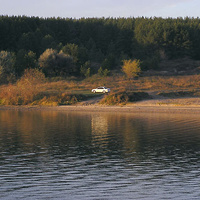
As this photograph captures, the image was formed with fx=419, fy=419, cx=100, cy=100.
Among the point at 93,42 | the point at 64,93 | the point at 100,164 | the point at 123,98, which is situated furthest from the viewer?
the point at 93,42

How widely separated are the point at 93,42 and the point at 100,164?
129 m

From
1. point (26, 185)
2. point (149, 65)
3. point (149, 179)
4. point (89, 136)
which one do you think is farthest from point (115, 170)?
point (149, 65)

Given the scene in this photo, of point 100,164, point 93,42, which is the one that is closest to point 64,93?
point 100,164

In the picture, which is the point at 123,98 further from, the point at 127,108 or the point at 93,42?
the point at 93,42

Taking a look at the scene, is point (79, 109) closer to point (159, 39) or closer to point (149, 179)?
point (149, 179)

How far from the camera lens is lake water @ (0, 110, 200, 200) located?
12.9 m

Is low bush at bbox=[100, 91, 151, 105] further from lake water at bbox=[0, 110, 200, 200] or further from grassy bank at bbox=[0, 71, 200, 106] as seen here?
lake water at bbox=[0, 110, 200, 200]

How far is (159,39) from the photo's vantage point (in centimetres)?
13312

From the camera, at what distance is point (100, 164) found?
17.6 m

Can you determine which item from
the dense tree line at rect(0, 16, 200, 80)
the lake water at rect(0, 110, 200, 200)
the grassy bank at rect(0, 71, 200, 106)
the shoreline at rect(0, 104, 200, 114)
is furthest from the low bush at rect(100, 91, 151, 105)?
the dense tree line at rect(0, 16, 200, 80)

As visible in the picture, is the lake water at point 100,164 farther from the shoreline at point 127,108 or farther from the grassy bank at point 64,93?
the grassy bank at point 64,93

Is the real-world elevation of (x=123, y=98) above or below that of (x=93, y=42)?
below

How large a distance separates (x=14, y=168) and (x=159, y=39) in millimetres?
120511

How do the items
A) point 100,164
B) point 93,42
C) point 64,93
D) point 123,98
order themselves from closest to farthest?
1. point 100,164
2. point 123,98
3. point 64,93
4. point 93,42
